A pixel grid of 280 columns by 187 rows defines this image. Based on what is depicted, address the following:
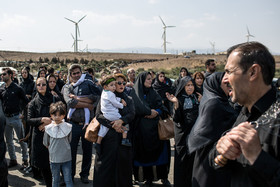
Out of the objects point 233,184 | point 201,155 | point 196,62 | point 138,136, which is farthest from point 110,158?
point 196,62

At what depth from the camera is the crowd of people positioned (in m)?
1.36

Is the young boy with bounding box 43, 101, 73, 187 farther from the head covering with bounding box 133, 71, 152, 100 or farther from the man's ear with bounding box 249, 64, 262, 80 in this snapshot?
the man's ear with bounding box 249, 64, 262, 80

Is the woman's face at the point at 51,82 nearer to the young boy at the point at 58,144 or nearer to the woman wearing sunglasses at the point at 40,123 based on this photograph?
the woman wearing sunglasses at the point at 40,123

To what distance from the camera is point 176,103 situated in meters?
4.23

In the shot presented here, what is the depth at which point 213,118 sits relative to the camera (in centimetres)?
248

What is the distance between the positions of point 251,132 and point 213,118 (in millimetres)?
1233

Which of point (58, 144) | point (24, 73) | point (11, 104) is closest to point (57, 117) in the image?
point (58, 144)

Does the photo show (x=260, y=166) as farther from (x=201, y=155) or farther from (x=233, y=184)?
(x=201, y=155)

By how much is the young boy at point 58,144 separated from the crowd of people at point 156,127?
0.05 ft

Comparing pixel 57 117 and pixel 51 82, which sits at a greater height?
pixel 51 82

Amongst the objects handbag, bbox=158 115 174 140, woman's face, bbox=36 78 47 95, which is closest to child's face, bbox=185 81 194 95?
handbag, bbox=158 115 174 140

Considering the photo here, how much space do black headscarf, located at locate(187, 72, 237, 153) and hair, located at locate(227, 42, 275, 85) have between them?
1.02 m

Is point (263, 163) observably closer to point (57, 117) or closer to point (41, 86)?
point (57, 117)

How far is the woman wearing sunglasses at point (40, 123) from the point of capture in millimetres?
4336
